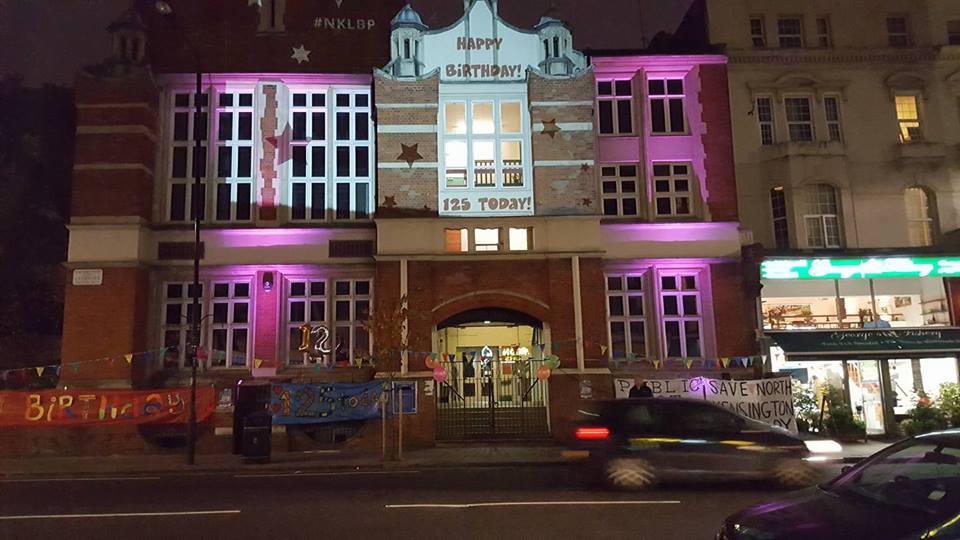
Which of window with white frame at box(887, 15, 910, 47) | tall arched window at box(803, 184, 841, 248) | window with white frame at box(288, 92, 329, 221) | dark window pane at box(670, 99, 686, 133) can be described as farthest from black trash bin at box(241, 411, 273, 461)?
window with white frame at box(887, 15, 910, 47)

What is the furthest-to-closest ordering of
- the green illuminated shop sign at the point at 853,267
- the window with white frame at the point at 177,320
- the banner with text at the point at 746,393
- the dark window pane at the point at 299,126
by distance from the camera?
the dark window pane at the point at 299,126 → the window with white frame at the point at 177,320 → the green illuminated shop sign at the point at 853,267 → the banner with text at the point at 746,393

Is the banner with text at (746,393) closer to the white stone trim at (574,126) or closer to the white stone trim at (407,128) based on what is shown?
the white stone trim at (574,126)

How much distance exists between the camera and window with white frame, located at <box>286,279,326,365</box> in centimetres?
2062

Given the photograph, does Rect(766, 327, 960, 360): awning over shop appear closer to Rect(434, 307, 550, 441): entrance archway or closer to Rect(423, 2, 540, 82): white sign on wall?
Rect(434, 307, 550, 441): entrance archway

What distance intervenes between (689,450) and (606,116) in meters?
13.2

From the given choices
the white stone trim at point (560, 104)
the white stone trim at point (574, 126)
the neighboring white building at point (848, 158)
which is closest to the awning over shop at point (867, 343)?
the neighboring white building at point (848, 158)

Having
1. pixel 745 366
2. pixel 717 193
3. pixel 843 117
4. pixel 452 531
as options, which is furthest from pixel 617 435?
pixel 843 117

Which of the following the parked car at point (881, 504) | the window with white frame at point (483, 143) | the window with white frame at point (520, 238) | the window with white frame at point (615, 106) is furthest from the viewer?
the window with white frame at point (615, 106)

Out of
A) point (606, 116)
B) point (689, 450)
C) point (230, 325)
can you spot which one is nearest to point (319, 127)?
point (230, 325)

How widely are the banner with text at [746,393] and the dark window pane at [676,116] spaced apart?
27.3 ft

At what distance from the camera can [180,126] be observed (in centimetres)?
2145

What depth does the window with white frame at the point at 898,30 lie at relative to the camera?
22.3 m

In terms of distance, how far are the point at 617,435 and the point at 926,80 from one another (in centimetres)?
1844

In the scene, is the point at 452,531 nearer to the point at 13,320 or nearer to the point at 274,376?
the point at 274,376
